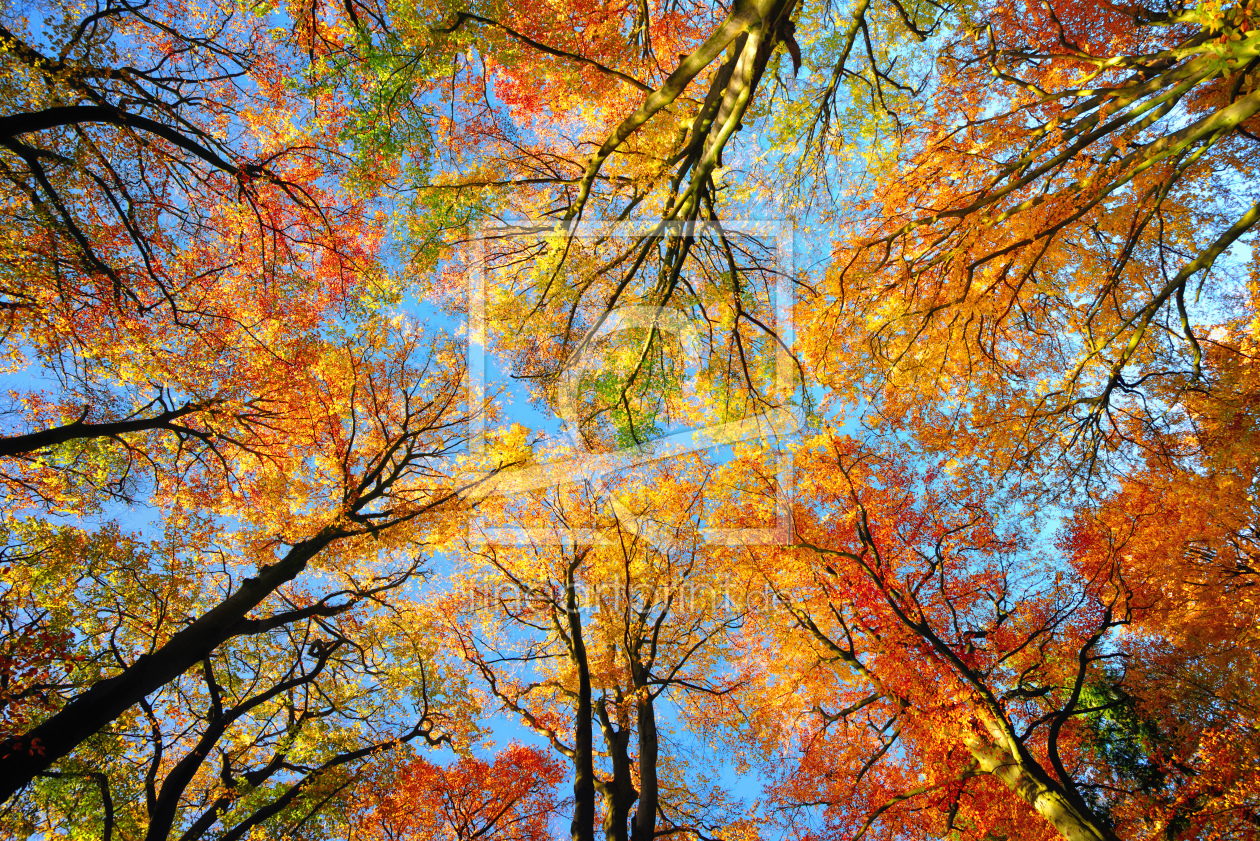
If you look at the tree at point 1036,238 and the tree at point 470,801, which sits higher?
the tree at point 1036,238

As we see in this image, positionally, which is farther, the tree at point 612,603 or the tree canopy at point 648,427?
the tree at point 612,603

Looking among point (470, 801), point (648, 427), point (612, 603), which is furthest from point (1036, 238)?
point (470, 801)

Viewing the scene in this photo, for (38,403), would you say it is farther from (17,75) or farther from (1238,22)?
(1238,22)

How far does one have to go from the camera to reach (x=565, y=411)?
286 inches

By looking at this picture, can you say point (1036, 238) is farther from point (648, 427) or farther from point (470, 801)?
point (470, 801)

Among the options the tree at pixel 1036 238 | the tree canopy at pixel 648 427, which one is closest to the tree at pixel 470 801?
the tree canopy at pixel 648 427

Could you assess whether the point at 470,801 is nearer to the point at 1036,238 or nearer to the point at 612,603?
the point at 612,603

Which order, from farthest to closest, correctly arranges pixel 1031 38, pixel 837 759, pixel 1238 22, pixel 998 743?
1. pixel 837 759
2. pixel 1031 38
3. pixel 998 743
4. pixel 1238 22

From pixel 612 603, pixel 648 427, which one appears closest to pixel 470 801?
pixel 612 603

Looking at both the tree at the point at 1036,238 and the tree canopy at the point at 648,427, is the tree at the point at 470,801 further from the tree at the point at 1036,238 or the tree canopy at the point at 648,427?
the tree at the point at 1036,238

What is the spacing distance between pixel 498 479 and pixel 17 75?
8.98 metres

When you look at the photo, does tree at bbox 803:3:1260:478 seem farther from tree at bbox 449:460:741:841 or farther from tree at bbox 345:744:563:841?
tree at bbox 345:744:563:841

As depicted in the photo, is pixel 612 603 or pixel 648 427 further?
pixel 612 603

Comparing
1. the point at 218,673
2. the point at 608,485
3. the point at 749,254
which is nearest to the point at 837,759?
the point at 608,485
